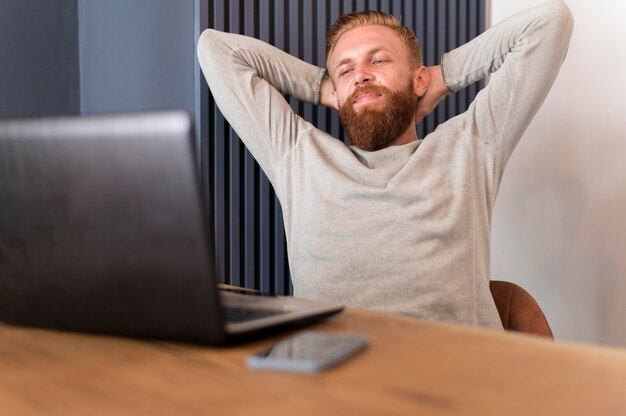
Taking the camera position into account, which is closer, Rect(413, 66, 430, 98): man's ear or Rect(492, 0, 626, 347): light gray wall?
Rect(413, 66, 430, 98): man's ear

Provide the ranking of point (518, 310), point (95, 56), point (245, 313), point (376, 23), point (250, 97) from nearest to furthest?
point (245, 313)
point (518, 310)
point (250, 97)
point (376, 23)
point (95, 56)

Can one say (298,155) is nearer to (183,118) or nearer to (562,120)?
(562,120)

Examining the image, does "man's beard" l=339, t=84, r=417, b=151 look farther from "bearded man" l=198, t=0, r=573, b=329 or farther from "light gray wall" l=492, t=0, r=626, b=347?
"light gray wall" l=492, t=0, r=626, b=347

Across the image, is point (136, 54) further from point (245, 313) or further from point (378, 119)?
point (245, 313)

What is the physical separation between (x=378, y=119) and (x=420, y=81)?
0.26 m

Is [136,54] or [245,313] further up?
[136,54]

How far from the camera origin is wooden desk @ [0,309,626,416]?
53 cm

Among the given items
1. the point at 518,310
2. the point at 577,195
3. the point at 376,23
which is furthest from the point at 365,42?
the point at 577,195

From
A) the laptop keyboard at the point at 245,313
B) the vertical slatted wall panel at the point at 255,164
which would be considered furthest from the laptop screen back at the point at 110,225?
the vertical slatted wall panel at the point at 255,164

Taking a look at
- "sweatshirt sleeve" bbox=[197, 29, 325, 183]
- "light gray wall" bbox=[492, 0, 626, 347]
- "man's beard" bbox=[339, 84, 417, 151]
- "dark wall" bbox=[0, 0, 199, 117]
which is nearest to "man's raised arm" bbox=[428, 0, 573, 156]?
"man's beard" bbox=[339, 84, 417, 151]

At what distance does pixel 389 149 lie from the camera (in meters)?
1.88

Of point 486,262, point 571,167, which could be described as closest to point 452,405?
point 486,262

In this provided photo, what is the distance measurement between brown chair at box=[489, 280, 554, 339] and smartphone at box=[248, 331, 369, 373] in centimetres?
95

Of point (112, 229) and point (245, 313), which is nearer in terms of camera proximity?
point (112, 229)
